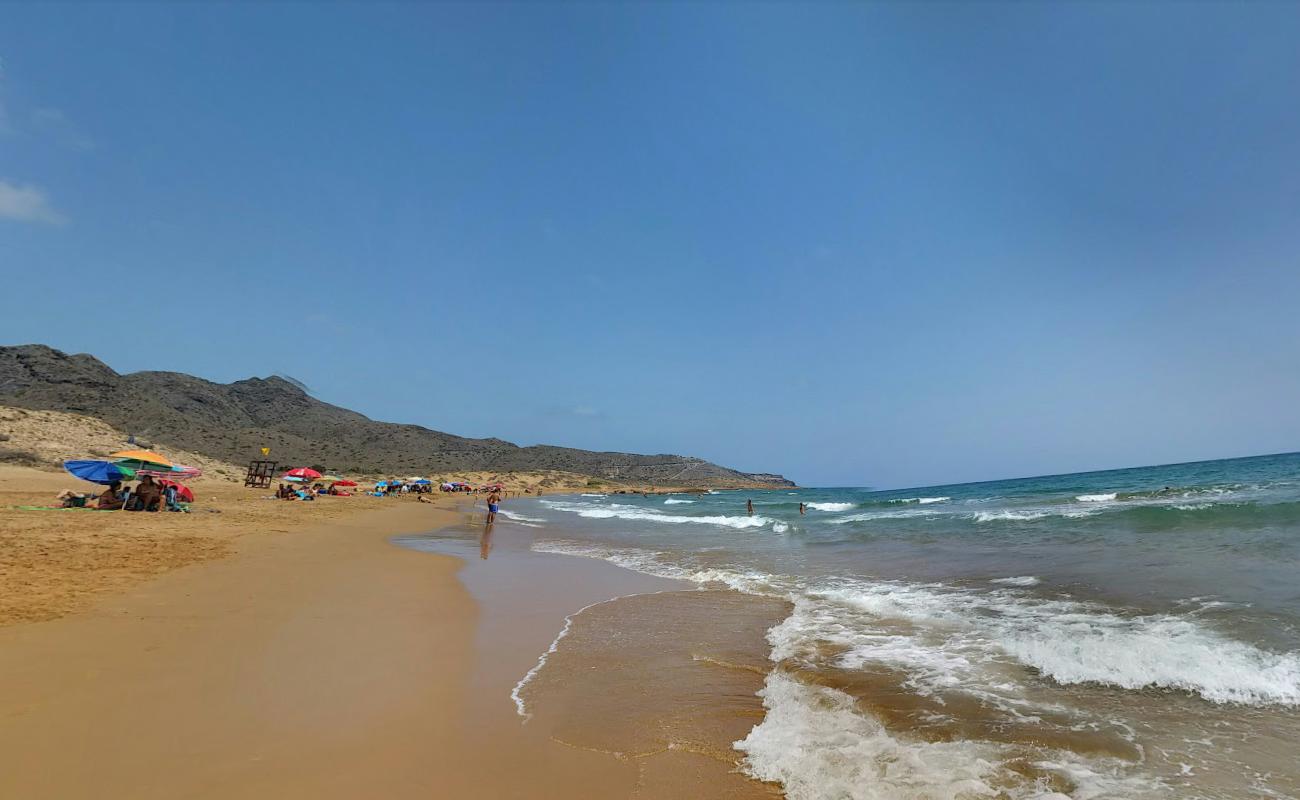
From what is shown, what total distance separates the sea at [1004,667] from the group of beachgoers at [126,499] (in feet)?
54.4

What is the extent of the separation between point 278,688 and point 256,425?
88.2 metres

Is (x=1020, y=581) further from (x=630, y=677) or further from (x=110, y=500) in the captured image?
(x=110, y=500)

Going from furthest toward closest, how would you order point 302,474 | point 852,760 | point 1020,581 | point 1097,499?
point 302,474 < point 1097,499 < point 1020,581 < point 852,760

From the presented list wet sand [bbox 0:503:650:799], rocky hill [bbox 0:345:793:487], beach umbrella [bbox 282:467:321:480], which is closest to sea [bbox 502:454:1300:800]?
wet sand [bbox 0:503:650:799]

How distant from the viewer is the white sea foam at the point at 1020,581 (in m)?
10.6

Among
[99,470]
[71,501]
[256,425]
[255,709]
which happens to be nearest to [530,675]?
[255,709]

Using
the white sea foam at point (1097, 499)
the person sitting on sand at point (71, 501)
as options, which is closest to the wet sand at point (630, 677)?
the person sitting on sand at point (71, 501)

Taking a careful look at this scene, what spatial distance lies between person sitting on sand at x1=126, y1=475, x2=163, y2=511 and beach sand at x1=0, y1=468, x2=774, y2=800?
6998mm

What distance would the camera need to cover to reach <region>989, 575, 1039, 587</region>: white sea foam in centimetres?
1056

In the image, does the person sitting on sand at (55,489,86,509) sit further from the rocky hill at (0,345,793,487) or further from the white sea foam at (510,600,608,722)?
the rocky hill at (0,345,793,487)

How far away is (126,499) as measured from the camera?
56.1 feet

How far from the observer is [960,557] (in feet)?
47.1

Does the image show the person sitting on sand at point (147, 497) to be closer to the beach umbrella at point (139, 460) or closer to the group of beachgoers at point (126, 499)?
the group of beachgoers at point (126, 499)

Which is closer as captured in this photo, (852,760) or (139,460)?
(852,760)
